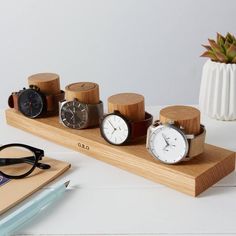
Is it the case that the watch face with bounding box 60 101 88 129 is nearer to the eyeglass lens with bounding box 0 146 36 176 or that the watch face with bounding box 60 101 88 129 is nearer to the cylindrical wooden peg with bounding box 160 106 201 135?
the eyeglass lens with bounding box 0 146 36 176

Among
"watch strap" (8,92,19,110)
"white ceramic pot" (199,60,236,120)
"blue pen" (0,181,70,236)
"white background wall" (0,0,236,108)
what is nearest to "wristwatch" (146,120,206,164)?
"blue pen" (0,181,70,236)

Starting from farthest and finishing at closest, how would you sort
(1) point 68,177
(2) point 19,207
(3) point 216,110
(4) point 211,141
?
1. (3) point 216,110
2. (4) point 211,141
3. (1) point 68,177
4. (2) point 19,207

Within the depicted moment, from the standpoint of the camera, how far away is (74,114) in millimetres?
1245

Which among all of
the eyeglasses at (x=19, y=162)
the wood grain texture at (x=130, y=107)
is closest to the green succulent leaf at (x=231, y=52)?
the wood grain texture at (x=130, y=107)

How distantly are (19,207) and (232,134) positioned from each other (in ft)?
1.94

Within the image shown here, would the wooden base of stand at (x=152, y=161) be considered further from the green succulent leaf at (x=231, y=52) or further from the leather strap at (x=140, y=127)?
the green succulent leaf at (x=231, y=52)

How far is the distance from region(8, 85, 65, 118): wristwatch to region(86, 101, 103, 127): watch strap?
139 mm

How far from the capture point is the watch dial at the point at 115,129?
3.70 ft

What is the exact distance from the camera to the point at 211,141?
1283mm

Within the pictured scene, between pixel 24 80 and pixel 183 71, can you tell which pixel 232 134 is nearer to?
pixel 183 71

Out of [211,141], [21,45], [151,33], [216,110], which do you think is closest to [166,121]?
[211,141]

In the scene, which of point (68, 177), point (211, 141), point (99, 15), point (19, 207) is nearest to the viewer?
point (19, 207)

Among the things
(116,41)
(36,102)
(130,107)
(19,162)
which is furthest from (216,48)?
(116,41)

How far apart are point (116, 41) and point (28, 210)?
203 cm
